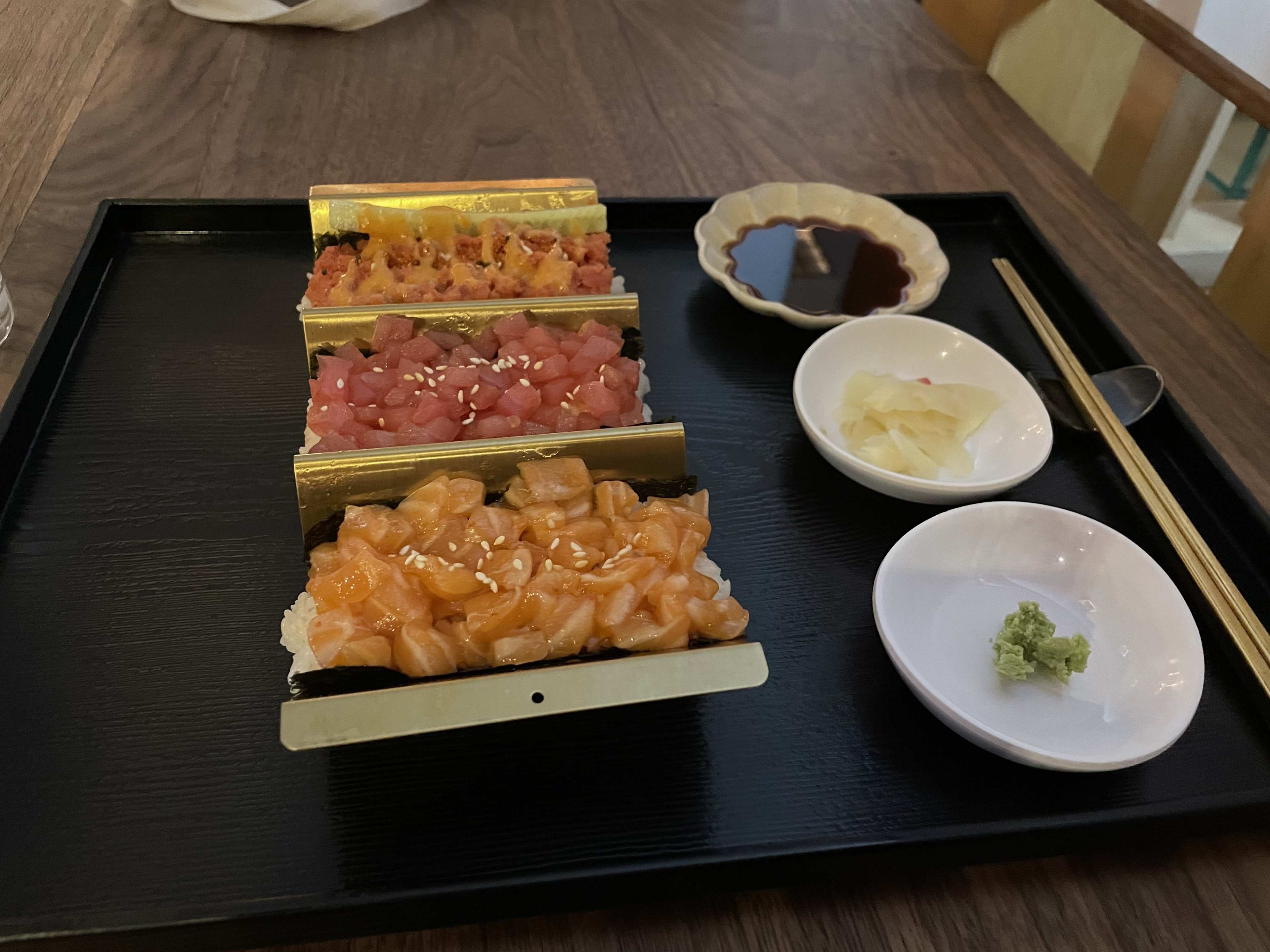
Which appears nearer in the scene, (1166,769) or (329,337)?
(1166,769)

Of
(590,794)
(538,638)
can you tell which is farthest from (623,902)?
(538,638)

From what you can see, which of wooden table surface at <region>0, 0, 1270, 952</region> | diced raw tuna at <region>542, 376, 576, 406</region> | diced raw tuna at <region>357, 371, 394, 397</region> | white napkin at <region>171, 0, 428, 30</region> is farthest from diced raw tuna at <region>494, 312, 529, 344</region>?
white napkin at <region>171, 0, 428, 30</region>

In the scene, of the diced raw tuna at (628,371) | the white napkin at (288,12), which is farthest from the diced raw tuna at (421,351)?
the white napkin at (288,12)

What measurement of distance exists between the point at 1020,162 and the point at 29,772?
2848mm

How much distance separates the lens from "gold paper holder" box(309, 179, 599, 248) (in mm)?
1857

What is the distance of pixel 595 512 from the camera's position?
1401 millimetres

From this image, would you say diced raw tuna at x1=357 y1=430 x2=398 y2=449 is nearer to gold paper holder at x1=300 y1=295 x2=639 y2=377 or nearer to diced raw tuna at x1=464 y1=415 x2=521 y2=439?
diced raw tuna at x1=464 y1=415 x2=521 y2=439

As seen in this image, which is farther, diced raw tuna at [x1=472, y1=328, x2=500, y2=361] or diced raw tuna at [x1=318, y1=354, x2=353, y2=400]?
diced raw tuna at [x1=472, y1=328, x2=500, y2=361]

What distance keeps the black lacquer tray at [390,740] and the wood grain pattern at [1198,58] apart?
97 cm

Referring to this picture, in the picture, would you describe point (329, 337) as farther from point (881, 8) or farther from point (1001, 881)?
point (881, 8)

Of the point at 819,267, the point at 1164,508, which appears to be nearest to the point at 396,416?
the point at 819,267

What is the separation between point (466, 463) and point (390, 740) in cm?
43

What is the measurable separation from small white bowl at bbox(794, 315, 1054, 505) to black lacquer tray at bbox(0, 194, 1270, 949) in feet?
0.25

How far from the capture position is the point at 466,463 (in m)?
1.39
